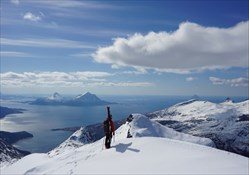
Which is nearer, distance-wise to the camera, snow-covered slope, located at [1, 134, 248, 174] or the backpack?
snow-covered slope, located at [1, 134, 248, 174]

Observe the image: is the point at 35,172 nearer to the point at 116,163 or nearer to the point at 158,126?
the point at 116,163

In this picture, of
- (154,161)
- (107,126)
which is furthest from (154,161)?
(107,126)

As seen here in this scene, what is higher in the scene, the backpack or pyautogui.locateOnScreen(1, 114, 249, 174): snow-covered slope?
the backpack

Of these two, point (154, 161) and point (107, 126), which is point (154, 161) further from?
point (107, 126)

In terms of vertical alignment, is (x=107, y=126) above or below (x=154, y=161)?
above

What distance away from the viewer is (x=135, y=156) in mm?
21953

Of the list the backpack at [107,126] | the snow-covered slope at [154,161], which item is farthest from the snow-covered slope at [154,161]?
the backpack at [107,126]

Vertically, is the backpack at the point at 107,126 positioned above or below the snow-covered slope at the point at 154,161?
above

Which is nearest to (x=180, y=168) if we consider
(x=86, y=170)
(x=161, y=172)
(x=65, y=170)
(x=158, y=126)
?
(x=161, y=172)

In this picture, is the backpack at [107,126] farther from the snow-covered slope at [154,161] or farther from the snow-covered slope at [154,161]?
the snow-covered slope at [154,161]

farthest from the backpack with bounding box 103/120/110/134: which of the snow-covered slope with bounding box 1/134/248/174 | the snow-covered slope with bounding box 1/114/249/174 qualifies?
the snow-covered slope with bounding box 1/134/248/174

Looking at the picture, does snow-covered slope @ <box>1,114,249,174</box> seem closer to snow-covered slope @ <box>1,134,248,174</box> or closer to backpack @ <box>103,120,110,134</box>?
snow-covered slope @ <box>1,134,248,174</box>

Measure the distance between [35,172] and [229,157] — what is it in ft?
44.7

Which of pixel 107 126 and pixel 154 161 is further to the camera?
pixel 107 126
